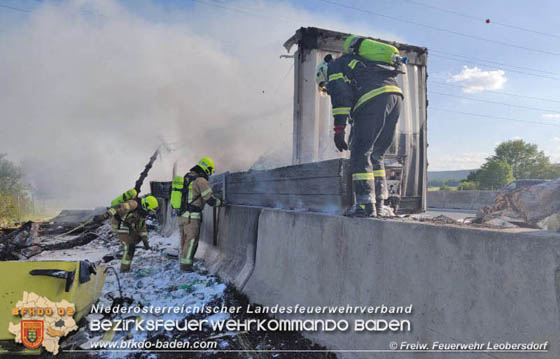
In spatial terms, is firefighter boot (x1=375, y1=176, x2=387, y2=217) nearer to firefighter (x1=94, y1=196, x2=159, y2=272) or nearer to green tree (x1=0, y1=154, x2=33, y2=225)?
firefighter (x1=94, y1=196, x2=159, y2=272)

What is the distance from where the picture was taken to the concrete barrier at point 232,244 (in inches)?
172

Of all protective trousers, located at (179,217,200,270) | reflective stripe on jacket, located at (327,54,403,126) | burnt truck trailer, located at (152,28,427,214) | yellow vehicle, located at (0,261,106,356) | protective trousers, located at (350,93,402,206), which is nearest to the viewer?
yellow vehicle, located at (0,261,106,356)

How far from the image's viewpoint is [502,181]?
106 feet

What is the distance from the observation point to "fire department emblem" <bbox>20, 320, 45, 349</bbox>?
2777 mm

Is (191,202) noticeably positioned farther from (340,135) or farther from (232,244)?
(340,135)

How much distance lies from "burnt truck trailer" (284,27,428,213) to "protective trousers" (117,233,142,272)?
3.27m

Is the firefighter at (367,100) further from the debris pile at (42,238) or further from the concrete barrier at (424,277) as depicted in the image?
the debris pile at (42,238)

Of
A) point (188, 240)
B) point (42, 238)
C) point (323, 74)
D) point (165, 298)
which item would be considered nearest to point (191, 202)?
point (188, 240)

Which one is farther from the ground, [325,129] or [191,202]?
[325,129]

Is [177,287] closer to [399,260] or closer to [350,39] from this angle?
[399,260]

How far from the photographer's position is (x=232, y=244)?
5.02 metres

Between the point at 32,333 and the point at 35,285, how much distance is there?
0.40 m

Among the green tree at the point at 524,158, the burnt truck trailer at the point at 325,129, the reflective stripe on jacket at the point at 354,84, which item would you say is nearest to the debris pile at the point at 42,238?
the burnt truck trailer at the point at 325,129

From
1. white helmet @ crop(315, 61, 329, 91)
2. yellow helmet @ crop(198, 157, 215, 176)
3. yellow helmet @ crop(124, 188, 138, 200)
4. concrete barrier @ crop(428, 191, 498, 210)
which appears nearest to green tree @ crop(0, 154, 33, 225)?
yellow helmet @ crop(124, 188, 138, 200)
